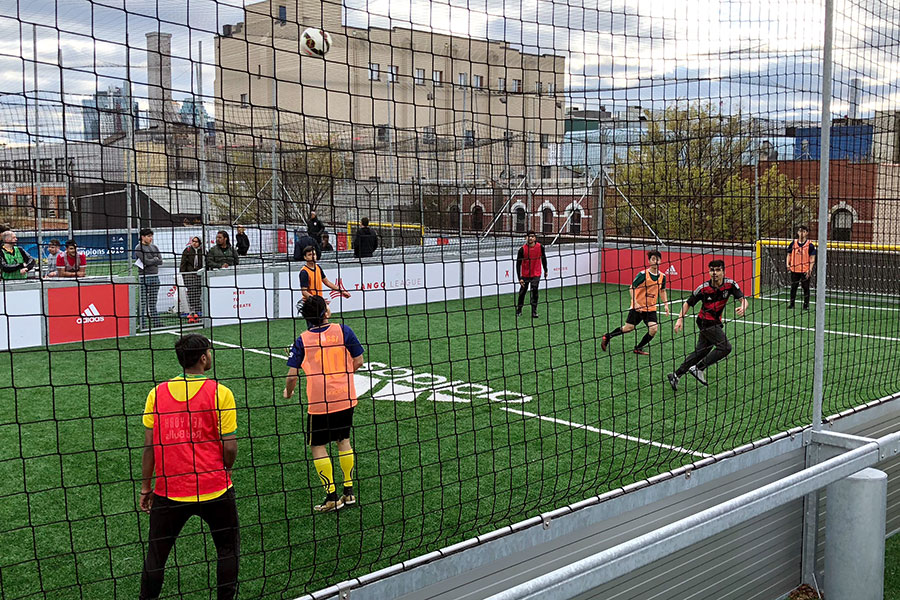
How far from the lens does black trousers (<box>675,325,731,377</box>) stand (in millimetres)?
10477

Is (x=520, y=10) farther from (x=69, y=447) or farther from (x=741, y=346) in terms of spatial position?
(x=741, y=346)

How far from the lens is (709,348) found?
10531 mm

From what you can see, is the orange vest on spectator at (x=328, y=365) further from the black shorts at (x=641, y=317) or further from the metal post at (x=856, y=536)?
the black shorts at (x=641, y=317)

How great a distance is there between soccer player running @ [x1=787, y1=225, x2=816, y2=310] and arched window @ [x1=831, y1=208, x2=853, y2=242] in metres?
0.54

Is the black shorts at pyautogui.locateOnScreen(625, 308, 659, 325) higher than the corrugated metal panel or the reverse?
higher

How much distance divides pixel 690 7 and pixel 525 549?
12.8ft

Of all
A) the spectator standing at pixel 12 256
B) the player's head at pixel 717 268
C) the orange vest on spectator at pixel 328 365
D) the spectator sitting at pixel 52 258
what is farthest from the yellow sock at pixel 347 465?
the spectator sitting at pixel 52 258

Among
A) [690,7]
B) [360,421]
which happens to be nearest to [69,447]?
[360,421]

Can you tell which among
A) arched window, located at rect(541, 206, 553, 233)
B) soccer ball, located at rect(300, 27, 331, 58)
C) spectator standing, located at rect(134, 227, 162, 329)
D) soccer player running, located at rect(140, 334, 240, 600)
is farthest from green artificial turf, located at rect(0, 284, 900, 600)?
arched window, located at rect(541, 206, 553, 233)

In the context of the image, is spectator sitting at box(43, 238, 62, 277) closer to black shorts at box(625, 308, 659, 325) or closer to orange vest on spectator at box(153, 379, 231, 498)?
black shorts at box(625, 308, 659, 325)

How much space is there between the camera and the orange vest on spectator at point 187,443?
4750mm

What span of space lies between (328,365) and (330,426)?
0.48m

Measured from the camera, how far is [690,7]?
5.98m

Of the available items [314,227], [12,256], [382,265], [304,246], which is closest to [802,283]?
[304,246]
